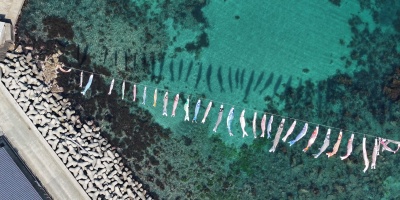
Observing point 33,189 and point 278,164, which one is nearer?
point 33,189

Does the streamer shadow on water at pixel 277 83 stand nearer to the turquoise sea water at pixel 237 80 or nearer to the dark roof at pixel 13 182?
the turquoise sea water at pixel 237 80

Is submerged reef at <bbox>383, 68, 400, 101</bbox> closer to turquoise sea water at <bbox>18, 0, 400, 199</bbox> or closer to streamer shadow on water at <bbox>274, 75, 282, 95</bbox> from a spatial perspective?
turquoise sea water at <bbox>18, 0, 400, 199</bbox>

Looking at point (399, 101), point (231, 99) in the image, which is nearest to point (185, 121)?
point (231, 99)

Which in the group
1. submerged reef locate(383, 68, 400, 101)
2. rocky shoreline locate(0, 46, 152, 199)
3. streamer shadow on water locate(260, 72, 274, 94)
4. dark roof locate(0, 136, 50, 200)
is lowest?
dark roof locate(0, 136, 50, 200)

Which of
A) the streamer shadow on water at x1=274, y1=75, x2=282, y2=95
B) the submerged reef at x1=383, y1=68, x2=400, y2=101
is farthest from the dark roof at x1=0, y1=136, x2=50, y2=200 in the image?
the submerged reef at x1=383, y1=68, x2=400, y2=101

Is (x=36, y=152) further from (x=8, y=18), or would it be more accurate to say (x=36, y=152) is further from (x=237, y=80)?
(x=237, y=80)

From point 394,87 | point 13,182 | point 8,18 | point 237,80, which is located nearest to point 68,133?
point 13,182

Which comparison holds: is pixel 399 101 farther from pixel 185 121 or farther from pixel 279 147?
pixel 185 121

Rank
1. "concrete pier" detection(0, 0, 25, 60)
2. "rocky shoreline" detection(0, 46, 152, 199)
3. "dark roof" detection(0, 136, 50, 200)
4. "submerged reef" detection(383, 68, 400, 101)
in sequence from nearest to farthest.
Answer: "dark roof" detection(0, 136, 50, 200), "rocky shoreline" detection(0, 46, 152, 199), "concrete pier" detection(0, 0, 25, 60), "submerged reef" detection(383, 68, 400, 101)
